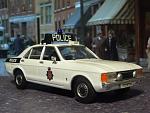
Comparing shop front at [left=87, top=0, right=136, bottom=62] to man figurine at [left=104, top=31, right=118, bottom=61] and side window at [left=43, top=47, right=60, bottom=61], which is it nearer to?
man figurine at [left=104, top=31, right=118, bottom=61]

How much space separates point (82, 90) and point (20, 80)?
10.9 feet

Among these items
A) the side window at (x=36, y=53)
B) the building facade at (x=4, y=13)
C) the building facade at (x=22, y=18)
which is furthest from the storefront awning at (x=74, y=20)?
the building facade at (x=4, y=13)

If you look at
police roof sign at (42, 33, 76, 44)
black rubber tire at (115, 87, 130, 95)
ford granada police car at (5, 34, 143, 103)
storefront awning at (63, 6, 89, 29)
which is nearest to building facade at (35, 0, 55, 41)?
storefront awning at (63, 6, 89, 29)

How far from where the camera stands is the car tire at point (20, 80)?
14.9 metres

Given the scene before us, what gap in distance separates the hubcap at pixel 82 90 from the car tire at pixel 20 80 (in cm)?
296

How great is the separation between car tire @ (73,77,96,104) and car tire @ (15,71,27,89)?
9.25 ft

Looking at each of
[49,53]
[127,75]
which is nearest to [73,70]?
[127,75]

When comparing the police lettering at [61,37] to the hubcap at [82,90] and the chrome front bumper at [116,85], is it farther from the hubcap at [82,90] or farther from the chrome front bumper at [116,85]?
the chrome front bumper at [116,85]

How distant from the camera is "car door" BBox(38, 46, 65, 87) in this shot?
13102 mm

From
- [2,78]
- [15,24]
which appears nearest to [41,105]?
[2,78]

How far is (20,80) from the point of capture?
49.3ft

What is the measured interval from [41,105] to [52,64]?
1.79 m

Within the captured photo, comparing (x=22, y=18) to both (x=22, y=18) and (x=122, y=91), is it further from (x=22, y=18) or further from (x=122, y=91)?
(x=122, y=91)

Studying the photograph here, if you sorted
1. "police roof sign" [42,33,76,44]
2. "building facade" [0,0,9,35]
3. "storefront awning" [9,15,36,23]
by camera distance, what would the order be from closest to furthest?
"police roof sign" [42,33,76,44] < "storefront awning" [9,15,36,23] < "building facade" [0,0,9,35]
